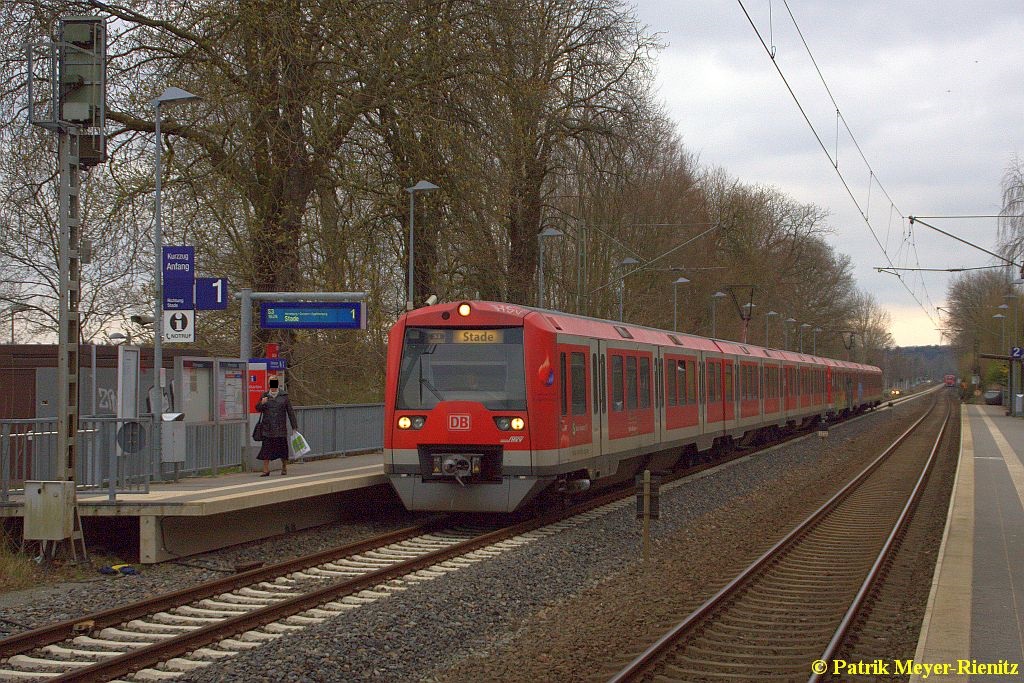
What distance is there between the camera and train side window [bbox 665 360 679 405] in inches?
816

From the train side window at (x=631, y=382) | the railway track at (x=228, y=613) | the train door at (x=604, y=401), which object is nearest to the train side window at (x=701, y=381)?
the train side window at (x=631, y=382)

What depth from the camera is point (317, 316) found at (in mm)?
17953

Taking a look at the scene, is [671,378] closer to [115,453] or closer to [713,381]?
[713,381]

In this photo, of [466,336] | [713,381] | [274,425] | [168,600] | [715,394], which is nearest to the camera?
[168,600]

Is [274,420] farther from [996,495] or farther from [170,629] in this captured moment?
[996,495]

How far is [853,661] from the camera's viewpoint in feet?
26.8

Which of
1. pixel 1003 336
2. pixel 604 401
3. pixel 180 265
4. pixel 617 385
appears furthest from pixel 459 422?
pixel 1003 336

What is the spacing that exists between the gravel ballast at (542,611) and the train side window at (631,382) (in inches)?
67.7

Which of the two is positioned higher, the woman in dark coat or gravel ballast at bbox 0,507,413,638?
the woman in dark coat

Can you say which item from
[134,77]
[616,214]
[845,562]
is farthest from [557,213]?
[845,562]

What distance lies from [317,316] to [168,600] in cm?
862

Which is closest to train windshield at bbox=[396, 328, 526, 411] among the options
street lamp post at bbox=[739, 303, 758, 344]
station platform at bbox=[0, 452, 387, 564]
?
station platform at bbox=[0, 452, 387, 564]

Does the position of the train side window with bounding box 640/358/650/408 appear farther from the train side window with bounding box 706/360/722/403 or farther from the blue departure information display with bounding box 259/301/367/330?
the train side window with bounding box 706/360/722/403

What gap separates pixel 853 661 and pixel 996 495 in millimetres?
11721
